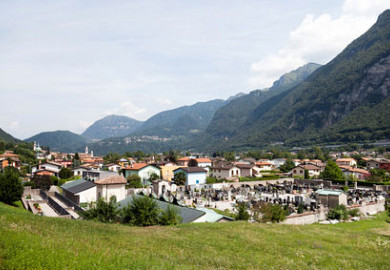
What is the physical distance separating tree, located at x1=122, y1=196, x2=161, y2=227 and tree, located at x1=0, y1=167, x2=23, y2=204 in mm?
20454

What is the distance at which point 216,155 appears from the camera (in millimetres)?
150375

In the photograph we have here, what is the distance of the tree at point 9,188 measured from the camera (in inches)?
1312

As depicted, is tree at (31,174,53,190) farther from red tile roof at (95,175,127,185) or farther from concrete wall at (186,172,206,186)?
concrete wall at (186,172,206,186)

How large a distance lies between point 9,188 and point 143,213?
22059 millimetres

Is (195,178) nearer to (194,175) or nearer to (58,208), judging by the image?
(194,175)

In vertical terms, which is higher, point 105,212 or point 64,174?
point 105,212

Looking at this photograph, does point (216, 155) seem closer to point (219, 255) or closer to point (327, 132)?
point (327, 132)

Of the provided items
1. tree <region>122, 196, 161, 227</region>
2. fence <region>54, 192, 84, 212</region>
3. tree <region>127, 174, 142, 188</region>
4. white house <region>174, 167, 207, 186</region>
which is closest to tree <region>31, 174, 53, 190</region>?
fence <region>54, 192, 84, 212</region>

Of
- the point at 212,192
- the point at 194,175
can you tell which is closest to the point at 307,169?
the point at 194,175

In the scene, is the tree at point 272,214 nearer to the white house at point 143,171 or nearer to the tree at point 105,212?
the tree at point 105,212

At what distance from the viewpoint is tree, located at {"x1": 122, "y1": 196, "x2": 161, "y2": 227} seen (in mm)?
19906

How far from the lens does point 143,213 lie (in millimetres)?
19875

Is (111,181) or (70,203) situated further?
(70,203)

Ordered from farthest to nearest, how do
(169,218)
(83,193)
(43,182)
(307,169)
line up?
(307,169)
(43,182)
(83,193)
(169,218)
